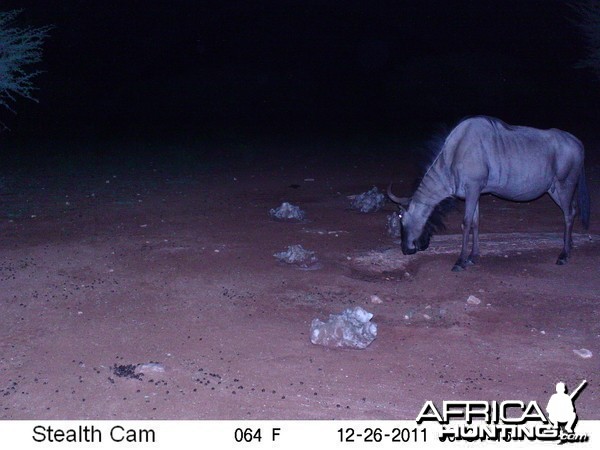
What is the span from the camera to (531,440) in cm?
442

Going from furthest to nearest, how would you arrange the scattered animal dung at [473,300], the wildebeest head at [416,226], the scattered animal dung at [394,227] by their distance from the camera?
the scattered animal dung at [394,227]
the wildebeest head at [416,226]
the scattered animal dung at [473,300]

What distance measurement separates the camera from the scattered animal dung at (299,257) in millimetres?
8195

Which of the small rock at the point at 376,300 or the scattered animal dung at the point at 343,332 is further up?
the scattered animal dung at the point at 343,332

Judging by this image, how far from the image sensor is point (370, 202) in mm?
10867

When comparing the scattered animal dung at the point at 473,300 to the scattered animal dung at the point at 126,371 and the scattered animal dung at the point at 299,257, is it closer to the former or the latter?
the scattered animal dung at the point at 299,257

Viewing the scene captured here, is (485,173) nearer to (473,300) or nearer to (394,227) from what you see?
(394,227)

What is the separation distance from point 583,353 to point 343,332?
207cm

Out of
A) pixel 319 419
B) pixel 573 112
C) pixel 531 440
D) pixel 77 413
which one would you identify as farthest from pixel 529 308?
pixel 573 112

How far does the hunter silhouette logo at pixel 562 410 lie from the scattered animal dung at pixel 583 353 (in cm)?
107

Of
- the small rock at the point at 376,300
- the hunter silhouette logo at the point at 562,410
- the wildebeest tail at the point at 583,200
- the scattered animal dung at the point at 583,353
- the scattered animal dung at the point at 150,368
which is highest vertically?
the wildebeest tail at the point at 583,200

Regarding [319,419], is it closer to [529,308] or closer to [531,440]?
[531,440]

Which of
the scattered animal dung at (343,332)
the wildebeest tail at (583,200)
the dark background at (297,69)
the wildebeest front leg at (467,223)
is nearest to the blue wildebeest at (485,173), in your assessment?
the wildebeest front leg at (467,223)

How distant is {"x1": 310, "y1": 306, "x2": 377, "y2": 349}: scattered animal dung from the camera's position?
19.3 ft

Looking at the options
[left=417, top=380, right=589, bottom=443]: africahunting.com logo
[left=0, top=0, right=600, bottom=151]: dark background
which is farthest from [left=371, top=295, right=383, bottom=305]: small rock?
[left=0, top=0, right=600, bottom=151]: dark background
